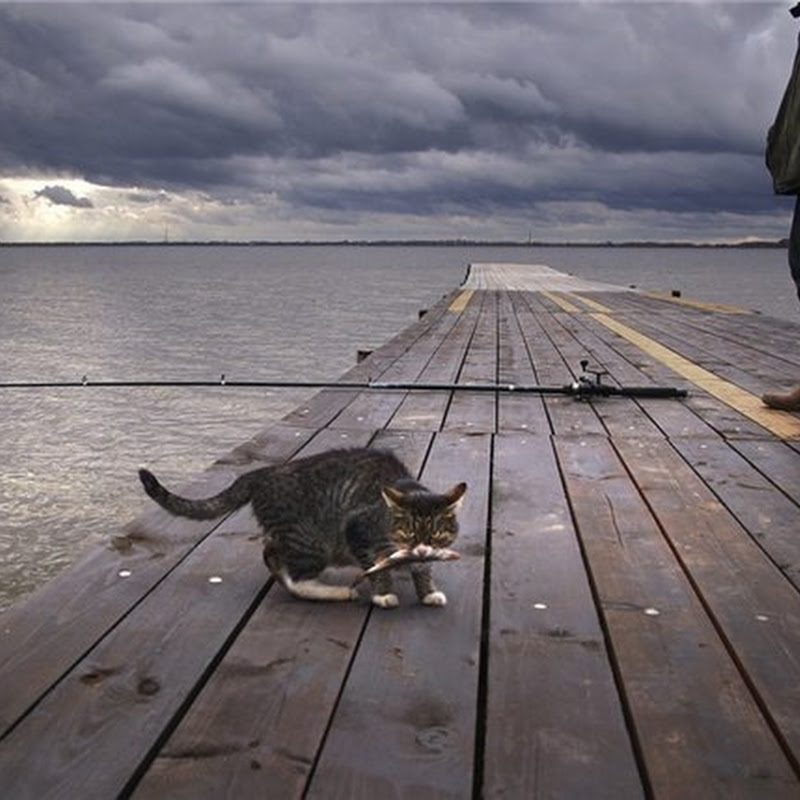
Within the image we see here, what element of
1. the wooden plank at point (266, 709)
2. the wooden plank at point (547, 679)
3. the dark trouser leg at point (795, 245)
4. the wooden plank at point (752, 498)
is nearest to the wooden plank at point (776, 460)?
the wooden plank at point (752, 498)

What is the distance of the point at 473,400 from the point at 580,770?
614cm

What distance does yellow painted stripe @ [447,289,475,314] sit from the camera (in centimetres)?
2116

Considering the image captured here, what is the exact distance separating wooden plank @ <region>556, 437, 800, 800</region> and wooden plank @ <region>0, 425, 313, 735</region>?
1743mm

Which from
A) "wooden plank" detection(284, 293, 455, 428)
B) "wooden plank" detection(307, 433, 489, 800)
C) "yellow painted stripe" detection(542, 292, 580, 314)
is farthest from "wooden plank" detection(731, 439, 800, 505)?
"yellow painted stripe" detection(542, 292, 580, 314)

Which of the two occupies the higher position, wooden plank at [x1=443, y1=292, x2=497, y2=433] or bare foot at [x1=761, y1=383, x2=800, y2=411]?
bare foot at [x1=761, y1=383, x2=800, y2=411]

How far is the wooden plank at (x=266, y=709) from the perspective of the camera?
2.41 meters

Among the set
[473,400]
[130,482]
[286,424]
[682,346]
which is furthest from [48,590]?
[682,346]

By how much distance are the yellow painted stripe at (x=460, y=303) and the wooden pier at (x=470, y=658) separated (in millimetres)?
15242

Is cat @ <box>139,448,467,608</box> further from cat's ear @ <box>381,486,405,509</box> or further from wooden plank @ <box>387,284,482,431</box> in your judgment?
wooden plank @ <box>387,284,482,431</box>

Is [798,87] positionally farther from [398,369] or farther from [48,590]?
[48,590]

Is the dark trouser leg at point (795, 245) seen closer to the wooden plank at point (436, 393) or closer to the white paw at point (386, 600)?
the wooden plank at point (436, 393)

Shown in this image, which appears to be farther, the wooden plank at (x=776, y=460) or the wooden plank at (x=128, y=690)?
the wooden plank at (x=776, y=460)

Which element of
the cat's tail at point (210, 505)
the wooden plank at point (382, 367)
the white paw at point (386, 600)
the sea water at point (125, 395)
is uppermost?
the cat's tail at point (210, 505)

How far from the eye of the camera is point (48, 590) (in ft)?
12.1
